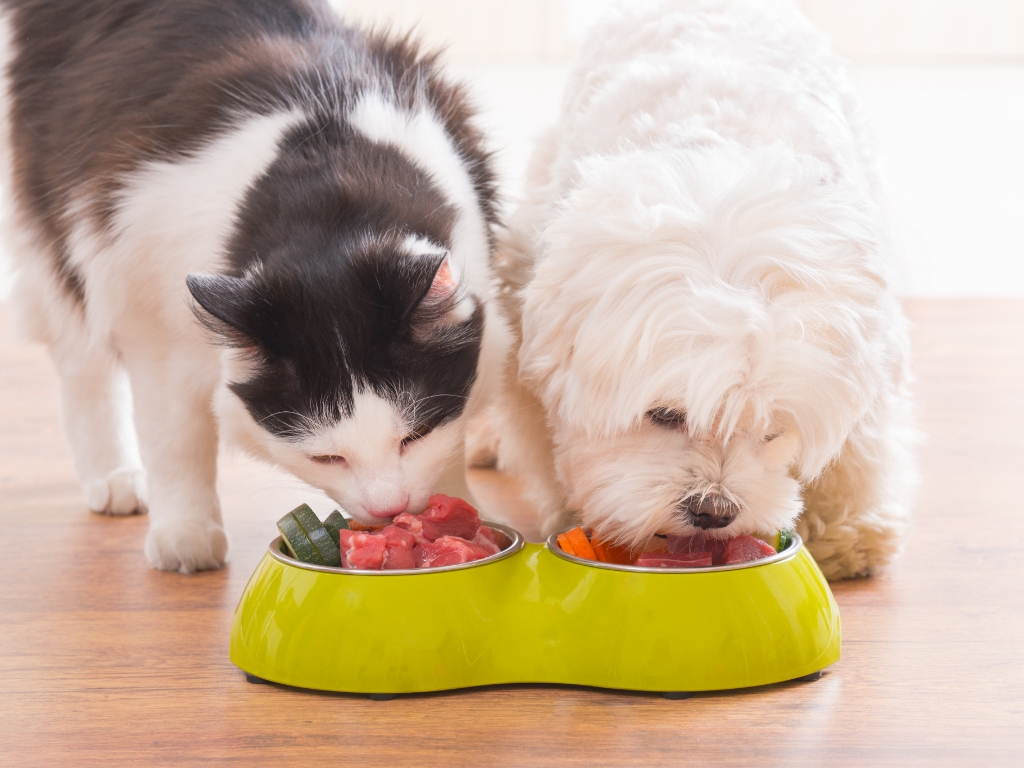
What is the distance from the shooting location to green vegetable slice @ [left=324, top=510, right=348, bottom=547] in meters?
1.74

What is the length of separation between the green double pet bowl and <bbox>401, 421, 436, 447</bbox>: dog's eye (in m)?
0.23

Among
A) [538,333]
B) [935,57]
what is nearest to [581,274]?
[538,333]

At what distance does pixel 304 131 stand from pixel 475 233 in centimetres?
33

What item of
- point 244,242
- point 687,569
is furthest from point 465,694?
point 244,242

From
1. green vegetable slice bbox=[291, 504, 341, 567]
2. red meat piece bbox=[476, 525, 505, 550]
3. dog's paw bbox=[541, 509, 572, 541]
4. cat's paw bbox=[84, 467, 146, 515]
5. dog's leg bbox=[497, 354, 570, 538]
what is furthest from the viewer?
cat's paw bbox=[84, 467, 146, 515]

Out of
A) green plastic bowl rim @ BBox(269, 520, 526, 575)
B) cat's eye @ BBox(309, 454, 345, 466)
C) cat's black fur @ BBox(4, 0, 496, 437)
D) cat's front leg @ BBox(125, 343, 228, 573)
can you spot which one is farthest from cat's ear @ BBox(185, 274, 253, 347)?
cat's front leg @ BBox(125, 343, 228, 573)

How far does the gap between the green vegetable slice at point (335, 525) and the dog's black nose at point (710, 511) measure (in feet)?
1.65

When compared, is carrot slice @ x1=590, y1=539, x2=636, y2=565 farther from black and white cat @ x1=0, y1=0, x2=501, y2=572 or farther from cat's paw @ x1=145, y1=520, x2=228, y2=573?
cat's paw @ x1=145, y1=520, x2=228, y2=573

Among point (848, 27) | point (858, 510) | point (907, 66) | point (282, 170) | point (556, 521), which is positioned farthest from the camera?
point (907, 66)

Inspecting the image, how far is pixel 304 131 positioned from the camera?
1.97m

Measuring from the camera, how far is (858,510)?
7.00ft

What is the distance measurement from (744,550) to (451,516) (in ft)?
1.43

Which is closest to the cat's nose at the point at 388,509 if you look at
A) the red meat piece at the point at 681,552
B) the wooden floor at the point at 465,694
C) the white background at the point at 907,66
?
the wooden floor at the point at 465,694

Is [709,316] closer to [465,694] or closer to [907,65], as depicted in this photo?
[465,694]
